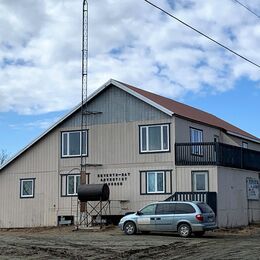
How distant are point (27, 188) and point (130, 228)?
12.6 meters

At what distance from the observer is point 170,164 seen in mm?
33344

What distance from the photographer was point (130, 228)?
27.5 meters

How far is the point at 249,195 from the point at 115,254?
19.5 meters

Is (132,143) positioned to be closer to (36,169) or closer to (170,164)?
(170,164)

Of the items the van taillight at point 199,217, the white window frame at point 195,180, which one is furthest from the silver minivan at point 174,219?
the white window frame at point 195,180

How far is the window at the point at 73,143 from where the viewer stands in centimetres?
3638

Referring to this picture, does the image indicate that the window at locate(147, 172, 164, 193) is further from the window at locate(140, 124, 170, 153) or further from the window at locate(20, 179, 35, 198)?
the window at locate(20, 179, 35, 198)

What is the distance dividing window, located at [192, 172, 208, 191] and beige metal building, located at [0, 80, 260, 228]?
0.11 feet

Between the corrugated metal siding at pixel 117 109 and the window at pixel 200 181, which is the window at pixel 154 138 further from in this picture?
the window at pixel 200 181

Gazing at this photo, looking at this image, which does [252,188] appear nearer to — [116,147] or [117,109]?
[116,147]

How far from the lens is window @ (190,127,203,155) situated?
109 ft

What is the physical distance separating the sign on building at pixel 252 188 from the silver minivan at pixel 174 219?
33.9ft

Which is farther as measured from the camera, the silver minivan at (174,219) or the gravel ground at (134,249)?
the silver minivan at (174,219)

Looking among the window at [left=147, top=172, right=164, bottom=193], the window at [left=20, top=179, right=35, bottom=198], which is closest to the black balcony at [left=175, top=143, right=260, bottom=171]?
the window at [left=147, top=172, right=164, bottom=193]
